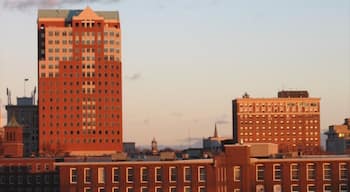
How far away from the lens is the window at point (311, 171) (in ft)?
442

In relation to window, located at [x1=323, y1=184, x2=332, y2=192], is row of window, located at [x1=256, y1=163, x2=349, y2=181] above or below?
above

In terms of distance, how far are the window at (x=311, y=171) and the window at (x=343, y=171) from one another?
10.8ft

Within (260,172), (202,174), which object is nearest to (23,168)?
(202,174)

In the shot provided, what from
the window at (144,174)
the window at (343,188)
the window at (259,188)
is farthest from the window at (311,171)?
the window at (144,174)

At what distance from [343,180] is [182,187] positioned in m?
19.9

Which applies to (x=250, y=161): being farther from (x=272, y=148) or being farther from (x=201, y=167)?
(x=272, y=148)

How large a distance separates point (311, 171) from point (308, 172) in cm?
42

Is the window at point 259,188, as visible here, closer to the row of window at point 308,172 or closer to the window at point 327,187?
the row of window at point 308,172

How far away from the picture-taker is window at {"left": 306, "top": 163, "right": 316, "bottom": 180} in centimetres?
13462

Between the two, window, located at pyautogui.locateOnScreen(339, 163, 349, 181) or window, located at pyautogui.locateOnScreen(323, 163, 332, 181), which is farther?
window, located at pyautogui.locateOnScreen(323, 163, 332, 181)

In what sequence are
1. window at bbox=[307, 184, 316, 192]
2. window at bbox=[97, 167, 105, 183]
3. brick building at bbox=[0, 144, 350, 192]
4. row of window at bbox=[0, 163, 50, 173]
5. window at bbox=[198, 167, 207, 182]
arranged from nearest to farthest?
brick building at bbox=[0, 144, 350, 192] → window at bbox=[97, 167, 105, 183] → window at bbox=[198, 167, 207, 182] → window at bbox=[307, 184, 316, 192] → row of window at bbox=[0, 163, 50, 173]

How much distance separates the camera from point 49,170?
198 meters

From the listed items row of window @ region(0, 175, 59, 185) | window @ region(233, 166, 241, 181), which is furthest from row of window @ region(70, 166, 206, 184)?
row of window @ region(0, 175, 59, 185)

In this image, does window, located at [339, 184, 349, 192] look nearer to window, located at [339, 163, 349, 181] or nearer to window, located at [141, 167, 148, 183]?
window, located at [339, 163, 349, 181]
